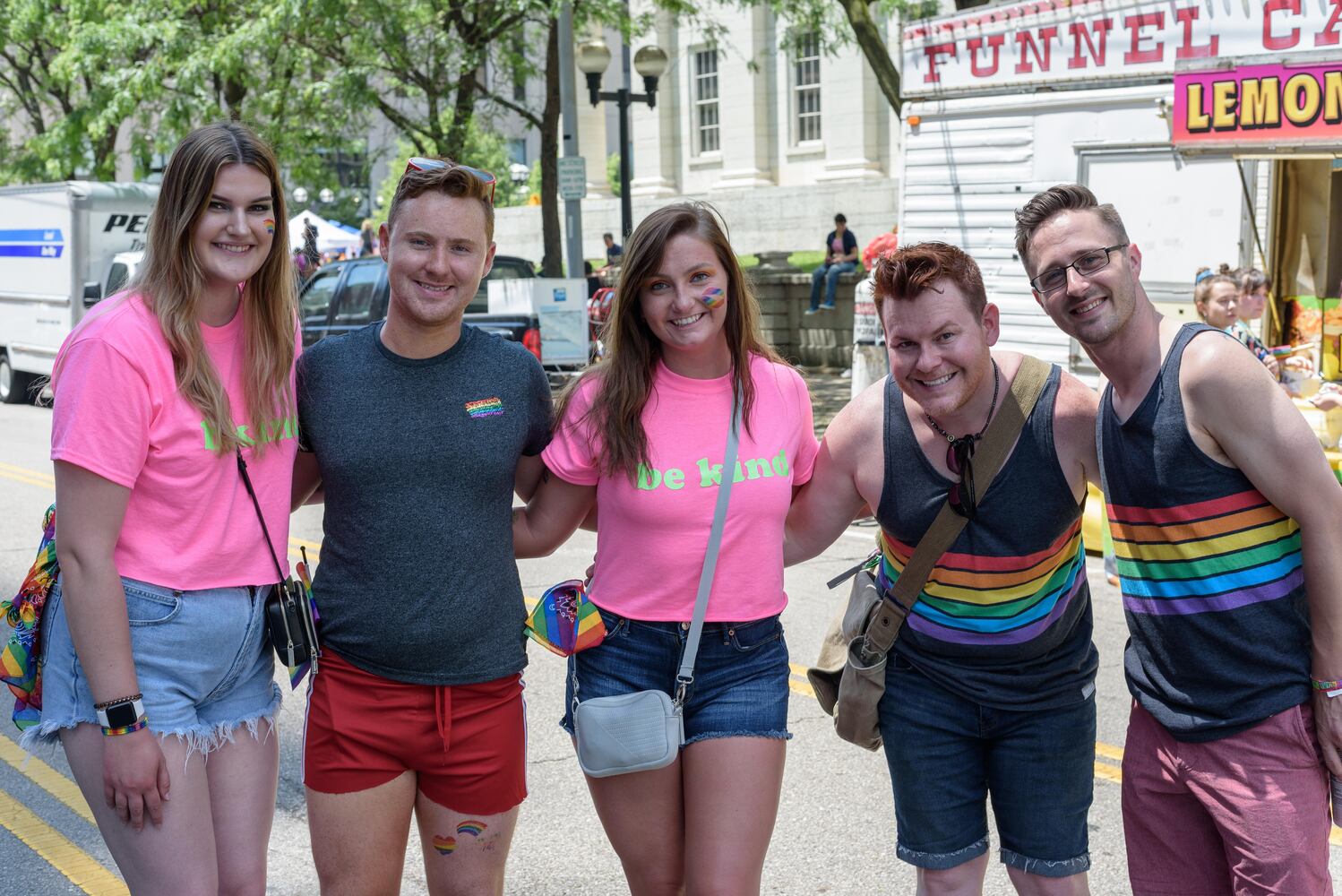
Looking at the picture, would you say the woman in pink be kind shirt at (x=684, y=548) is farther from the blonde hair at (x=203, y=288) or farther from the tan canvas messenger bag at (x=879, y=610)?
the blonde hair at (x=203, y=288)

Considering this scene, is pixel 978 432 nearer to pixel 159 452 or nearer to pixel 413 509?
pixel 413 509

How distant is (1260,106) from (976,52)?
2.91 m

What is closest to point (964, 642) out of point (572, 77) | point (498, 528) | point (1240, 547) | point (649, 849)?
point (1240, 547)

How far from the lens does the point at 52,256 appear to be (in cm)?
1911

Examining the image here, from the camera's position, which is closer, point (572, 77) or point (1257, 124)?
point (1257, 124)

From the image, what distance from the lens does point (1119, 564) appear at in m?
2.87

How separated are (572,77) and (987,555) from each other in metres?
14.6

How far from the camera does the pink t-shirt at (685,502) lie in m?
3.02

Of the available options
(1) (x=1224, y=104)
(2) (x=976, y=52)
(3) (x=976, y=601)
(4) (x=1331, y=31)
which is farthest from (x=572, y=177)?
(3) (x=976, y=601)

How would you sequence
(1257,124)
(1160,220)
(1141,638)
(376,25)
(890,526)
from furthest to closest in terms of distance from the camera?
(376,25)
(1160,220)
(1257,124)
(890,526)
(1141,638)

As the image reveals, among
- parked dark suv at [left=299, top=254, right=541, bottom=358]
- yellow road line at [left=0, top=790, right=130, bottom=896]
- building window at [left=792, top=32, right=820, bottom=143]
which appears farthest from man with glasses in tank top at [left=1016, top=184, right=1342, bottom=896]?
building window at [left=792, top=32, right=820, bottom=143]

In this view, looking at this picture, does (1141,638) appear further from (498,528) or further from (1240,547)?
(498,528)

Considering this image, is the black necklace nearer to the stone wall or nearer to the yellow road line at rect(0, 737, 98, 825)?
the yellow road line at rect(0, 737, 98, 825)

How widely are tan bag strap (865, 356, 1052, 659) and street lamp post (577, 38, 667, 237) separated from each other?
1525cm
